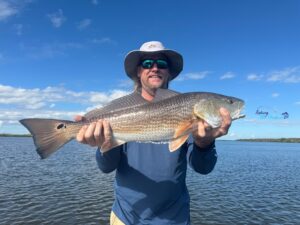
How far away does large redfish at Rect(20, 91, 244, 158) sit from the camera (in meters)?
5.04

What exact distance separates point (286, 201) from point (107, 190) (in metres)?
14.0

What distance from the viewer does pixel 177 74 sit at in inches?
271

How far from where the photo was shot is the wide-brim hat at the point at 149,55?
20.0ft

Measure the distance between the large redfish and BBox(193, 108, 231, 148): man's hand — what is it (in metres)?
0.08

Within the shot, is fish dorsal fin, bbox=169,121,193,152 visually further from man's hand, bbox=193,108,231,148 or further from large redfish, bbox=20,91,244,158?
man's hand, bbox=193,108,231,148

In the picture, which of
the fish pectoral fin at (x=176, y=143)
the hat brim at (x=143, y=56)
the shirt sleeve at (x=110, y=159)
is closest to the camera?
the fish pectoral fin at (x=176, y=143)

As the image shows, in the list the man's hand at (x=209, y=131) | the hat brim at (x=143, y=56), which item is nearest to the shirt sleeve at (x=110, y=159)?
the man's hand at (x=209, y=131)

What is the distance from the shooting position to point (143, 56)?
6.24m

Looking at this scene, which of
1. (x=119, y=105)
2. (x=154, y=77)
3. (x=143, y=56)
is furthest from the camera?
(x=143, y=56)

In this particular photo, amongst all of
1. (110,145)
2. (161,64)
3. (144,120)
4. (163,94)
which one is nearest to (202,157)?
(144,120)

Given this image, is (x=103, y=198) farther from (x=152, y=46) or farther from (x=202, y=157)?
(x=202, y=157)

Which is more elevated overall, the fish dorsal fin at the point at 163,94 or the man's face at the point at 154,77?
the man's face at the point at 154,77

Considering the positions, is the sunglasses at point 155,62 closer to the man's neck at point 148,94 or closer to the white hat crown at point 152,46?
the white hat crown at point 152,46

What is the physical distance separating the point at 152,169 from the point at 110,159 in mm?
691
